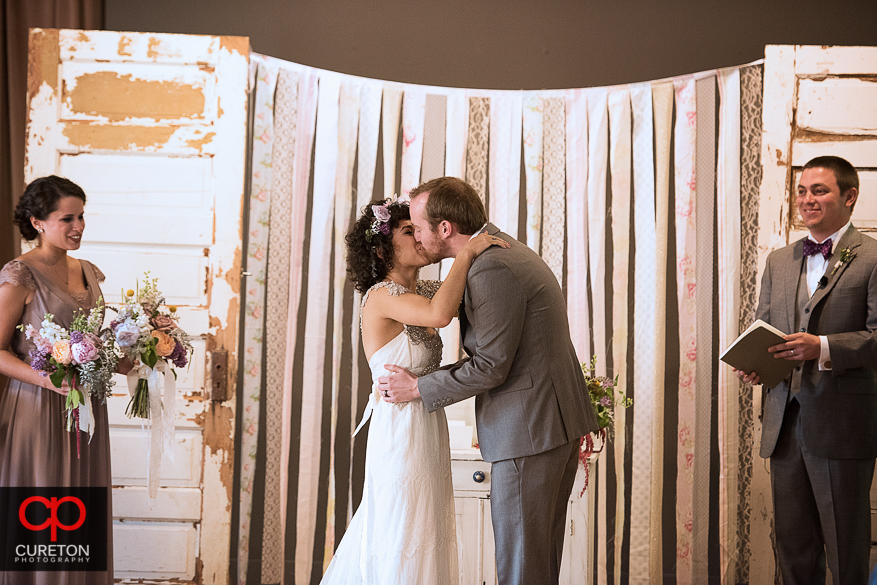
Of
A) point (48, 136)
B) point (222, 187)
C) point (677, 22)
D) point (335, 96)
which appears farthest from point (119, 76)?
point (677, 22)

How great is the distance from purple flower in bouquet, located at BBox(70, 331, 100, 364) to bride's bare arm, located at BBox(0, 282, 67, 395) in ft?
0.54

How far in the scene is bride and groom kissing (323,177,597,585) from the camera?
7.45 ft

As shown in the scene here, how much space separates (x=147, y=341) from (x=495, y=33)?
2529mm

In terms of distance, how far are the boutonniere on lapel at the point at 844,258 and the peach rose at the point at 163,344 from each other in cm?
254

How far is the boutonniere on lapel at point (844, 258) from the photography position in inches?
110

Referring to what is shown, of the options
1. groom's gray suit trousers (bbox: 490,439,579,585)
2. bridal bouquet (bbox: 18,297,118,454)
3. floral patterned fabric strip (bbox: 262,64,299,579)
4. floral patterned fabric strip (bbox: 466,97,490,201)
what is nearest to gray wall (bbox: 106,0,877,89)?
floral patterned fabric strip (bbox: 466,97,490,201)

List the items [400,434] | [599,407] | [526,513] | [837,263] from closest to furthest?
[526,513], [400,434], [837,263], [599,407]

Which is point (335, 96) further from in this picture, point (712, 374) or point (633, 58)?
point (712, 374)

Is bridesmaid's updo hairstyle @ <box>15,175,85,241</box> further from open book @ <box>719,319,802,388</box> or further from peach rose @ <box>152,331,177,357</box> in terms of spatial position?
open book @ <box>719,319,802,388</box>

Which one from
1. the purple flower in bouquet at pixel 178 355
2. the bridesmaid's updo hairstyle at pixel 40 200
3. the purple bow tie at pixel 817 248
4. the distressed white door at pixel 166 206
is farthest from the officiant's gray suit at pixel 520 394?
the bridesmaid's updo hairstyle at pixel 40 200

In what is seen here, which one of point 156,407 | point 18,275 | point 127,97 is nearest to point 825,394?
point 156,407

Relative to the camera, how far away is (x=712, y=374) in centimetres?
371

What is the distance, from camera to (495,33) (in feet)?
13.0

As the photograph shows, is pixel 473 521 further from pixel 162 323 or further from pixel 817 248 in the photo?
pixel 817 248
